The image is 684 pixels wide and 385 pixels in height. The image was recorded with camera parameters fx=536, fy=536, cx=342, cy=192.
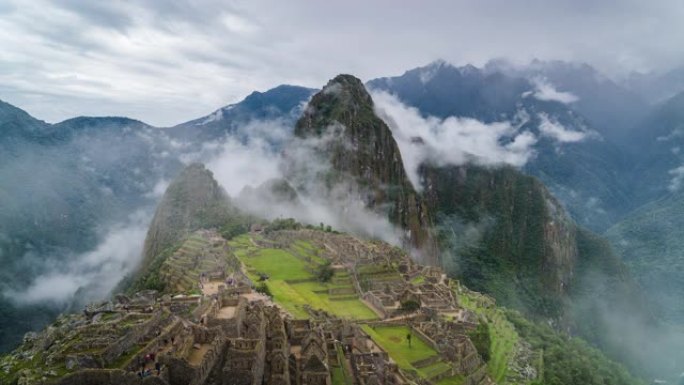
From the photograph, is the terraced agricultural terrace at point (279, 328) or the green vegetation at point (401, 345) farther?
the green vegetation at point (401, 345)

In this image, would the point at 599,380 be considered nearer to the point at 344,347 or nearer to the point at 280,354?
the point at 344,347

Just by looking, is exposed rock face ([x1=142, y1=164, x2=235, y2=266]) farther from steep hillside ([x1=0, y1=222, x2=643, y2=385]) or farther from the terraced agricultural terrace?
the terraced agricultural terrace

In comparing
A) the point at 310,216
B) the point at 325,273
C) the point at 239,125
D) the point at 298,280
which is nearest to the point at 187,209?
the point at 310,216

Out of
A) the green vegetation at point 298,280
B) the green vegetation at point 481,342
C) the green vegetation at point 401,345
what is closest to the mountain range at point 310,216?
the green vegetation at point 298,280

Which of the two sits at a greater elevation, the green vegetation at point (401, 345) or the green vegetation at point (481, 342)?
the green vegetation at point (401, 345)

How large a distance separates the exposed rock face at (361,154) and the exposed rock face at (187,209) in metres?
50.1

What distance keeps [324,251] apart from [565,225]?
14539cm

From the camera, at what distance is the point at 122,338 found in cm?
2469

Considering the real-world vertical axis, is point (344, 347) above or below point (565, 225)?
above

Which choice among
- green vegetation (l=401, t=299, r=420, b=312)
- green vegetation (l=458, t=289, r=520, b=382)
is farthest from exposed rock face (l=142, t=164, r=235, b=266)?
green vegetation (l=401, t=299, r=420, b=312)

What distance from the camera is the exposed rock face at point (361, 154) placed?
16325cm

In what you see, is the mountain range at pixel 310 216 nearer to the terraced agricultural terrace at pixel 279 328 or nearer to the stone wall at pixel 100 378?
the terraced agricultural terrace at pixel 279 328

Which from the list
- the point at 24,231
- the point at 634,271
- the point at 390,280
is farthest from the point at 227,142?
the point at 634,271

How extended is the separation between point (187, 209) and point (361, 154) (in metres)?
78.4
